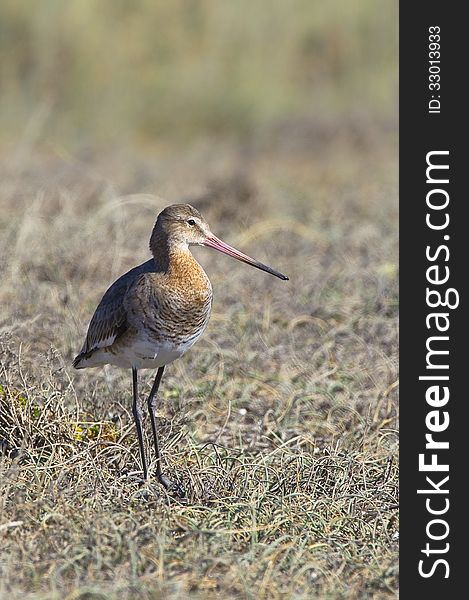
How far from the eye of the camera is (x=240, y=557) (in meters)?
4.17

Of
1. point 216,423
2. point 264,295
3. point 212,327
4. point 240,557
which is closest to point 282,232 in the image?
point 264,295

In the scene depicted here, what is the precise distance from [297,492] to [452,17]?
3.53 m

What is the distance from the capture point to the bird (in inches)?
199

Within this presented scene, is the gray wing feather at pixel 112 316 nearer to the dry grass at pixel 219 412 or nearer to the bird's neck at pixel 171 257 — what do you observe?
the bird's neck at pixel 171 257

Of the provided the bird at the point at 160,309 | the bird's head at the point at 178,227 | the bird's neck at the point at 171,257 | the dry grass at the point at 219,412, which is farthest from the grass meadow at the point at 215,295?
the bird's head at the point at 178,227

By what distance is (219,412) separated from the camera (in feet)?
20.2

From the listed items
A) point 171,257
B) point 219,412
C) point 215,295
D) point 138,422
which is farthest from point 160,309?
point 215,295

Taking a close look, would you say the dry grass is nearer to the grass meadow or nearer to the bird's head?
the grass meadow

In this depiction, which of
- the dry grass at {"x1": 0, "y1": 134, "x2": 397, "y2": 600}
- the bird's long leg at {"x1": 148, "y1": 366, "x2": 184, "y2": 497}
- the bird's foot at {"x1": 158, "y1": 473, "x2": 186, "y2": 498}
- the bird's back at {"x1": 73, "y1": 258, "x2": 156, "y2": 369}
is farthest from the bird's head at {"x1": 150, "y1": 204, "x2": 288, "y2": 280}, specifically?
the bird's foot at {"x1": 158, "y1": 473, "x2": 186, "y2": 498}

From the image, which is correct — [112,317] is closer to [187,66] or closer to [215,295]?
[215,295]

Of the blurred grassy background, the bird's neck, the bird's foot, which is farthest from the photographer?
the blurred grassy background

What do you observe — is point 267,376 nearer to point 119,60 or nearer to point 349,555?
point 349,555

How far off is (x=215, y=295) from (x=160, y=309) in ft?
9.33

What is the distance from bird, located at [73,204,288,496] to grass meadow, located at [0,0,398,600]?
12.2 inches
